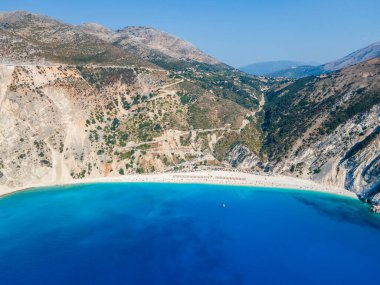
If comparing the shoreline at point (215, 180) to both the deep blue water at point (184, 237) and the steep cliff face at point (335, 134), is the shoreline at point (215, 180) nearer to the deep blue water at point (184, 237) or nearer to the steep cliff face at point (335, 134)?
the deep blue water at point (184, 237)

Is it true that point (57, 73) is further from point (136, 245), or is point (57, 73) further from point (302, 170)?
point (302, 170)

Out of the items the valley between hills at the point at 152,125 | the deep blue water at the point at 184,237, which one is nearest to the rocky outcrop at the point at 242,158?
the valley between hills at the point at 152,125

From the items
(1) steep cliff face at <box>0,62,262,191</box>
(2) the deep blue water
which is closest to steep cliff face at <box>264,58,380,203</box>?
(2) the deep blue water

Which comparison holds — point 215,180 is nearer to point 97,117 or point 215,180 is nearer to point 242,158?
point 242,158

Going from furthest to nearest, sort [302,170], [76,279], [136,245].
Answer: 1. [302,170]
2. [136,245]
3. [76,279]

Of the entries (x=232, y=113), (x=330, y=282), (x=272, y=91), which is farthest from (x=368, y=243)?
(x=272, y=91)

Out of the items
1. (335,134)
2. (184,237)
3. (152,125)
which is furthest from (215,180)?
(184,237)

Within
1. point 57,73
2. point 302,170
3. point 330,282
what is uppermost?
point 57,73

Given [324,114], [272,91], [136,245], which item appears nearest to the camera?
[136,245]
